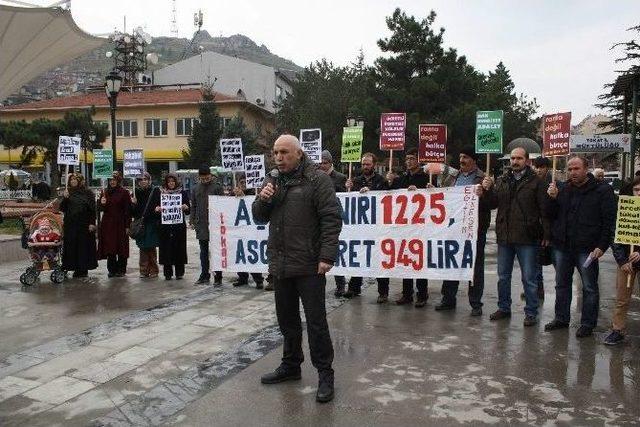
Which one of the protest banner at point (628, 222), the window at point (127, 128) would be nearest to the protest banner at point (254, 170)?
the protest banner at point (628, 222)

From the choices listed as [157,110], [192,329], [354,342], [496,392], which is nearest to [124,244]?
[192,329]

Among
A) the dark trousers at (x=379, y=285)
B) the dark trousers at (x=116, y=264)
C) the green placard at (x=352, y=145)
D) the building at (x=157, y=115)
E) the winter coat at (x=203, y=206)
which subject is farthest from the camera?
the building at (x=157, y=115)

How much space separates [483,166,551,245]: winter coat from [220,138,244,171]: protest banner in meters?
4.38

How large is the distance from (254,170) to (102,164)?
4984 millimetres

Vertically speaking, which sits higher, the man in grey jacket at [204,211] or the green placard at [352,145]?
the green placard at [352,145]

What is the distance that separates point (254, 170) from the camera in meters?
9.20

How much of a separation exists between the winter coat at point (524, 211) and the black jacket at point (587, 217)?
0.75 ft

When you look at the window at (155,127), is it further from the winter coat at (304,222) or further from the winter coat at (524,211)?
the winter coat at (304,222)

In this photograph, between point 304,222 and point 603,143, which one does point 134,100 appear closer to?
point 603,143

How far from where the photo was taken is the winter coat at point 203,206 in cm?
925

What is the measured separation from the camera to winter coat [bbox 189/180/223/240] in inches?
364

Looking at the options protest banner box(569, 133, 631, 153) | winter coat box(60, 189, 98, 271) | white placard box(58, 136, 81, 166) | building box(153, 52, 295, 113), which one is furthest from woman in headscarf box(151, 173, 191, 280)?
building box(153, 52, 295, 113)

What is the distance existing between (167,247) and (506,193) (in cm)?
575

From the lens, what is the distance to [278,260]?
4.60 metres
